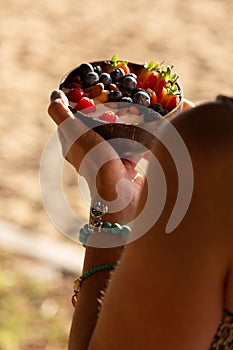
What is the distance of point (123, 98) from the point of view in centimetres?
199

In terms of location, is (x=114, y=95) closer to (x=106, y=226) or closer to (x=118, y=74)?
(x=118, y=74)

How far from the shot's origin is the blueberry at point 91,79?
2027 millimetres

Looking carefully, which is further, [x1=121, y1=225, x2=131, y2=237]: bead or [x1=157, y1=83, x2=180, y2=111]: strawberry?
[x1=157, y1=83, x2=180, y2=111]: strawberry

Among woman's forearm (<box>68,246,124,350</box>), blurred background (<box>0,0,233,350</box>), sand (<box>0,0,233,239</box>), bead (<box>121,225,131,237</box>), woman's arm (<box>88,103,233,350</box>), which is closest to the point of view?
woman's arm (<box>88,103,233,350</box>)

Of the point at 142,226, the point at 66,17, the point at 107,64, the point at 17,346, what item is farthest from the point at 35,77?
the point at 142,226

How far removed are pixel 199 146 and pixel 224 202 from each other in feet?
0.28

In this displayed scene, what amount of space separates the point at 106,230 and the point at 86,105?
1.38 feet

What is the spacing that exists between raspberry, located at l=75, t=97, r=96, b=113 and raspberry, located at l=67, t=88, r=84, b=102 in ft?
0.10

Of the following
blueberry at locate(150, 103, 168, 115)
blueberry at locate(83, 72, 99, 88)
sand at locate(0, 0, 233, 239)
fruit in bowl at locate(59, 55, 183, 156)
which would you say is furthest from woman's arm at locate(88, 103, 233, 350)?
sand at locate(0, 0, 233, 239)

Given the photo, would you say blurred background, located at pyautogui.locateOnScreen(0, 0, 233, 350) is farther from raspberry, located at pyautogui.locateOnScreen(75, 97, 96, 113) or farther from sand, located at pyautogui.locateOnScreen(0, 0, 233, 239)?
raspberry, located at pyautogui.locateOnScreen(75, 97, 96, 113)

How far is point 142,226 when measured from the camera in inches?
46.1

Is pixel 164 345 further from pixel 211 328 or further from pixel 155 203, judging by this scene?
pixel 155 203

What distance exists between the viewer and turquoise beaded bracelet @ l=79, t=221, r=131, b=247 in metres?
1.55

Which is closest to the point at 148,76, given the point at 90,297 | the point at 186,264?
the point at 90,297
